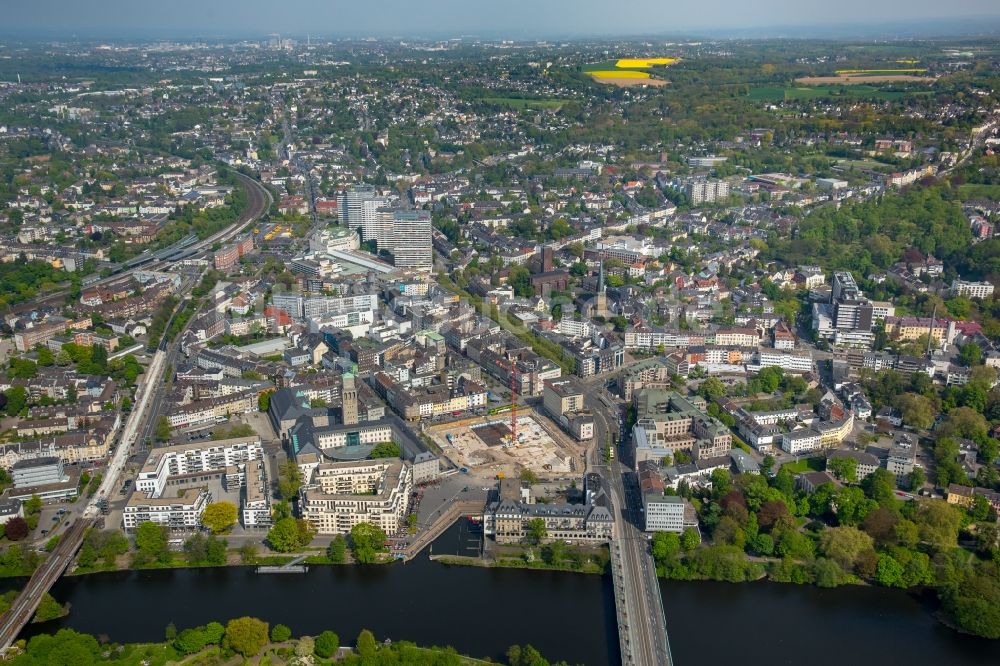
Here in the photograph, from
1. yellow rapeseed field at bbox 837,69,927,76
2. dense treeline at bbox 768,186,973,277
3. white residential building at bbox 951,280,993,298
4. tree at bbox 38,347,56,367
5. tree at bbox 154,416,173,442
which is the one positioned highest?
yellow rapeseed field at bbox 837,69,927,76

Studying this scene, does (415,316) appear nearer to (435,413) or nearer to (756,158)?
(435,413)

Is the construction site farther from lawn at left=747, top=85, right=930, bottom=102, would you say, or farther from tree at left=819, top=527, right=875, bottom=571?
lawn at left=747, top=85, right=930, bottom=102

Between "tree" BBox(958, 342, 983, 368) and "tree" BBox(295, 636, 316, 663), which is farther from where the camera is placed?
"tree" BBox(958, 342, 983, 368)

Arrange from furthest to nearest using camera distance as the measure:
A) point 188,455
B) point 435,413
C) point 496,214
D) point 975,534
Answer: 1. point 496,214
2. point 435,413
3. point 188,455
4. point 975,534

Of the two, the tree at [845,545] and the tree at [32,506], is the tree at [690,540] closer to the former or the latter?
the tree at [845,545]

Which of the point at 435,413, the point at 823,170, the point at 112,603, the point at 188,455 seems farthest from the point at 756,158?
the point at 112,603

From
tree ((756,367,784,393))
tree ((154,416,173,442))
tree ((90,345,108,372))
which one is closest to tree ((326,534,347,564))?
tree ((154,416,173,442))

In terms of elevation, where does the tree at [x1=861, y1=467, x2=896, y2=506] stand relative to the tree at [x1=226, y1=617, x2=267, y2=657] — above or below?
above
